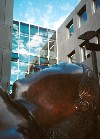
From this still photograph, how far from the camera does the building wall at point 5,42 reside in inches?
323

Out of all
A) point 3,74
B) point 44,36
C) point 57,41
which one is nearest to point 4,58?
point 3,74

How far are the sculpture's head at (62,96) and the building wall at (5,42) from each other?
733 centimetres

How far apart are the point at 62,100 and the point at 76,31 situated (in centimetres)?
1557

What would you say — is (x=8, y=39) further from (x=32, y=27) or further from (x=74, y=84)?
(x=32, y=27)

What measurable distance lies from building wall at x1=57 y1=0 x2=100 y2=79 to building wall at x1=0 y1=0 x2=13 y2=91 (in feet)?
17.0

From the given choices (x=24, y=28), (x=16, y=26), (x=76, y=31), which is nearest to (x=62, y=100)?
(x=76, y=31)

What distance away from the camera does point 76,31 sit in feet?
52.3

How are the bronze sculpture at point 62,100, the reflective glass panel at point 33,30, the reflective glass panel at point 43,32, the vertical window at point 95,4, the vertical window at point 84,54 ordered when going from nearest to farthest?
the bronze sculpture at point 62,100 → the vertical window at point 95,4 → the vertical window at point 84,54 → the reflective glass panel at point 33,30 → the reflective glass panel at point 43,32

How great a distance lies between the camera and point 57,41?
19.5 metres

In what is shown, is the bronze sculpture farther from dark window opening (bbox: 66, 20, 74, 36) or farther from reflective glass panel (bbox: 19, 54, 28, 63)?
reflective glass panel (bbox: 19, 54, 28, 63)

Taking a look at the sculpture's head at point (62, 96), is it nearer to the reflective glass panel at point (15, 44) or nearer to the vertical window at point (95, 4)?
the vertical window at point (95, 4)

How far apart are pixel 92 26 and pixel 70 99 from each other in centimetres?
1378

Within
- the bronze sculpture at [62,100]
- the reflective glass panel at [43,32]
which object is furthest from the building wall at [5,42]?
the reflective glass panel at [43,32]

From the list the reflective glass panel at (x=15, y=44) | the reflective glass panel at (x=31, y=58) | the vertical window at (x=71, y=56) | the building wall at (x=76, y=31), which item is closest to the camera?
the building wall at (x=76, y=31)
